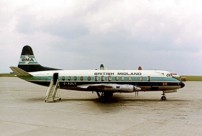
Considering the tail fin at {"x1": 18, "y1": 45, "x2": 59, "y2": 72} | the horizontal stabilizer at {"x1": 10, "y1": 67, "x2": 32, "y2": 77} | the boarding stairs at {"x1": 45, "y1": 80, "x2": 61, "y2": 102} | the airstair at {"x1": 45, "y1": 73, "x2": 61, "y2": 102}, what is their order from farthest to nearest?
1. the tail fin at {"x1": 18, "y1": 45, "x2": 59, "y2": 72}
2. the horizontal stabilizer at {"x1": 10, "y1": 67, "x2": 32, "y2": 77}
3. the airstair at {"x1": 45, "y1": 73, "x2": 61, "y2": 102}
4. the boarding stairs at {"x1": 45, "y1": 80, "x2": 61, "y2": 102}

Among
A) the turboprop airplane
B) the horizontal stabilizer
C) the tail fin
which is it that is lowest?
the turboprop airplane

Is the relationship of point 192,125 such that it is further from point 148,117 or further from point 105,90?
point 105,90

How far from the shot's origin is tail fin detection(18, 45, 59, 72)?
91.9 ft

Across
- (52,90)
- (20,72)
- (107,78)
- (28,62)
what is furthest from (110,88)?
(28,62)

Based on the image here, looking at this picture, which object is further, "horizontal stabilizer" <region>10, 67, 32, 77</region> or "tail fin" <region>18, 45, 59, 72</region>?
"tail fin" <region>18, 45, 59, 72</region>

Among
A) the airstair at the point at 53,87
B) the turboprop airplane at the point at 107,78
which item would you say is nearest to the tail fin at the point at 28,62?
the turboprop airplane at the point at 107,78

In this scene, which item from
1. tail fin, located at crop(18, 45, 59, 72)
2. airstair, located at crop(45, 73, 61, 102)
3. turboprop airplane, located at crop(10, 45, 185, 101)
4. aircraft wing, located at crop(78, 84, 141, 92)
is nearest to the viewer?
aircraft wing, located at crop(78, 84, 141, 92)

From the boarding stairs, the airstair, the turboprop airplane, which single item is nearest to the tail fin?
the turboprop airplane

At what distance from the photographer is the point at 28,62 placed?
2808cm

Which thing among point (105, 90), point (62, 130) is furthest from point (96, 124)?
point (105, 90)

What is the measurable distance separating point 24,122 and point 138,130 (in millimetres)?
6529

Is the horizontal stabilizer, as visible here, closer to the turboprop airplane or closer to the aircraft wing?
the turboprop airplane

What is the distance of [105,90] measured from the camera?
23.7 meters

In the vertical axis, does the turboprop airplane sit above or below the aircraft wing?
above
